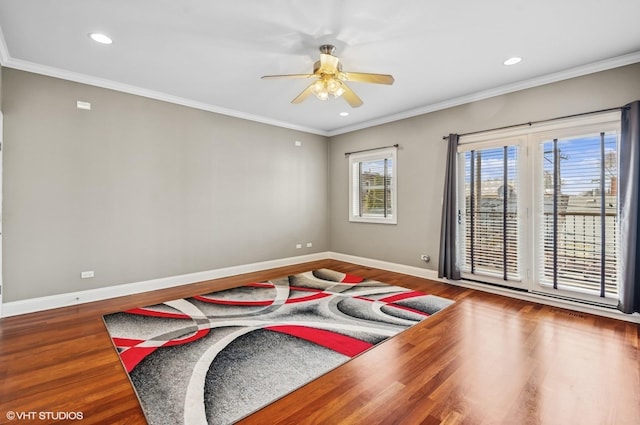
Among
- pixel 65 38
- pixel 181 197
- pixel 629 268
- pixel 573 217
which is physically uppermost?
pixel 65 38

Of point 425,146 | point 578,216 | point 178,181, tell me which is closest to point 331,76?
point 425,146

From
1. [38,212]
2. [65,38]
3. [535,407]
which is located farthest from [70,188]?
[535,407]

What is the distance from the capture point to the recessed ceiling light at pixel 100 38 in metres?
2.86

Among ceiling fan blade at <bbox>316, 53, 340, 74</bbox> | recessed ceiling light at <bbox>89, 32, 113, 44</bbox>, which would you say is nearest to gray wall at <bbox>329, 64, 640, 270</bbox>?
ceiling fan blade at <bbox>316, 53, 340, 74</bbox>

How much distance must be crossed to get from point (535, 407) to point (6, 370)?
3778mm

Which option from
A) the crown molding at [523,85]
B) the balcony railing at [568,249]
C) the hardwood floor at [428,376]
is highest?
the crown molding at [523,85]

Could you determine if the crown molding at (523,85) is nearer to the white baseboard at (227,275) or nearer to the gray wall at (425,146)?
the gray wall at (425,146)

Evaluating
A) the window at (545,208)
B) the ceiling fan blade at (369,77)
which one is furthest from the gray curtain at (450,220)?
the ceiling fan blade at (369,77)

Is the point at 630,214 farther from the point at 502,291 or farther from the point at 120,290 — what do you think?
the point at 120,290

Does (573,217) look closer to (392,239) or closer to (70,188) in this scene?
(392,239)

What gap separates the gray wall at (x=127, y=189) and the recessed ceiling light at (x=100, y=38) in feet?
3.92

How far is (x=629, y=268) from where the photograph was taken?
3129 mm

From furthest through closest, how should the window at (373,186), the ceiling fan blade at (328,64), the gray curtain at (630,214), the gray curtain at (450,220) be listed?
1. the window at (373,186)
2. the gray curtain at (450,220)
3. the gray curtain at (630,214)
4. the ceiling fan blade at (328,64)

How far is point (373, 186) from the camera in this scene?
605 cm
